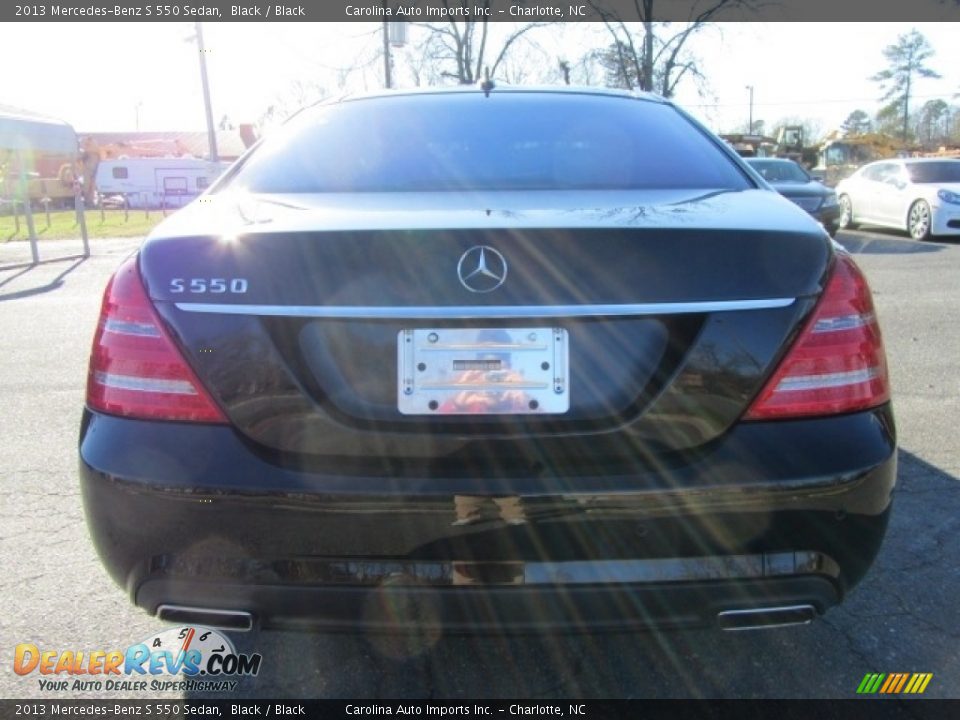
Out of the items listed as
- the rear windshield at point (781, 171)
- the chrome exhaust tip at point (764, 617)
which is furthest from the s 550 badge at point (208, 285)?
the rear windshield at point (781, 171)

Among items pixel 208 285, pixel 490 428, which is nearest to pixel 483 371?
pixel 490 428

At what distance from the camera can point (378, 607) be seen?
160 centimetres

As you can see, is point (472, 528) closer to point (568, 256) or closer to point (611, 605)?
point (611, 605)

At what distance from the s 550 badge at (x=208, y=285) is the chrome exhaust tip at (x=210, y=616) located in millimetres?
666

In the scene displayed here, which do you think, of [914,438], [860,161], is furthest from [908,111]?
[914,438]

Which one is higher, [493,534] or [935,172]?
[935,172]

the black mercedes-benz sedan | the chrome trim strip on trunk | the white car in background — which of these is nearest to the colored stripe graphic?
the black mercedes-benz sedan

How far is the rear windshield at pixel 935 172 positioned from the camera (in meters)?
13.9

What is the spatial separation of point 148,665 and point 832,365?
197cm

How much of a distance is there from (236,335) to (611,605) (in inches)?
37.1

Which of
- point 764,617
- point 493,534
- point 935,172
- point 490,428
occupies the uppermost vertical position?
point 935,172

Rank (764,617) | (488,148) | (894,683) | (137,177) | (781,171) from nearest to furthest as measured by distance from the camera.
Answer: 1. (764,617)
2. (894,683)
3. (488,148)
4. (781,171)
5. (137,177)

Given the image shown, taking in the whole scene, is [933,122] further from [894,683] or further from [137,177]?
[894,683]

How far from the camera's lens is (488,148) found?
2443mm
